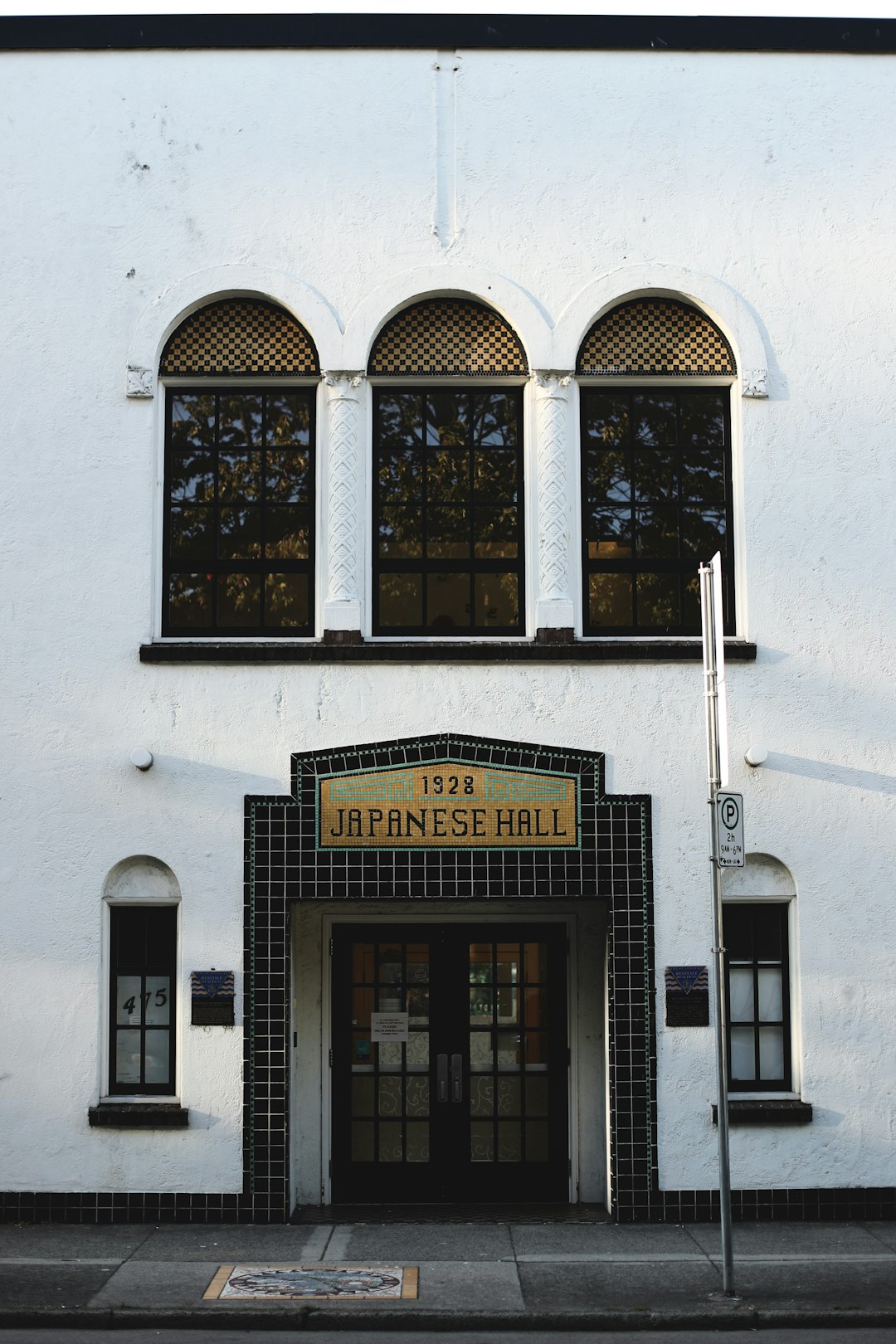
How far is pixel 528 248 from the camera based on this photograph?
1229 cm

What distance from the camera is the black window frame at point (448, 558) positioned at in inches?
484

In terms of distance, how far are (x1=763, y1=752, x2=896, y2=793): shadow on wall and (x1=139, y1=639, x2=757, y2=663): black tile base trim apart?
0.87 metres

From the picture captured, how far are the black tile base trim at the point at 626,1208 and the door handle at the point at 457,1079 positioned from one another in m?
1.66

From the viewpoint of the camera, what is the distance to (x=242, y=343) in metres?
12.4

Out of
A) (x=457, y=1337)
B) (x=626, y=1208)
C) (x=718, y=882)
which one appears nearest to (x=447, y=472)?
(x=718, y=882)

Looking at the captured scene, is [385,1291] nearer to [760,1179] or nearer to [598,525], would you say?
[760,1179]

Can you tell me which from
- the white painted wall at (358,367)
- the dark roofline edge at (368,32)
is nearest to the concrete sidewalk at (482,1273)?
the white painted wall at (358,367)

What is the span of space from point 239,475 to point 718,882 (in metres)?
5.25

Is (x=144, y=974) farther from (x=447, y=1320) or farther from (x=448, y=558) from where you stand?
(x=448, y=558)

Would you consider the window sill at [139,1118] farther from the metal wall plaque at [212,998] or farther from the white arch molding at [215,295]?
the white arch molding at [215,295]

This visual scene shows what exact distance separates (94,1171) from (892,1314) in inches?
230

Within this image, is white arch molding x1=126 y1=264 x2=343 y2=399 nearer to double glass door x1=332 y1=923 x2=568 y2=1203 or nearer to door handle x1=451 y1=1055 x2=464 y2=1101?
double glass door x1=332 y1=923 x2=568 y2=1203

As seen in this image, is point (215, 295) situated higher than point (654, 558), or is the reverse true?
point (215, 295)

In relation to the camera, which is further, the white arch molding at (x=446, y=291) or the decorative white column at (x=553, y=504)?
the white arch molding at (x=446, y=291)
